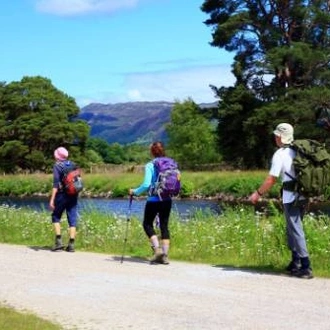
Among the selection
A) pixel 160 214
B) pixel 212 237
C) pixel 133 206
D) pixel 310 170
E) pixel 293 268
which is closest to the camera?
pixel 310 170

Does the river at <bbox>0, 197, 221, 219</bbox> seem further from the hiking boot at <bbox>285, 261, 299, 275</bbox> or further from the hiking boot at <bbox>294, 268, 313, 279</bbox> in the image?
the hiking boot at <bbox>294, 268, 313, 279</bbox>

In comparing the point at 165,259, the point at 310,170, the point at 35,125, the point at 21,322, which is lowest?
the point at 21,322

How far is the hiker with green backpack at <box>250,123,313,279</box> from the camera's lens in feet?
32.5

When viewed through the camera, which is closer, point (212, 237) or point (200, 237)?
point (212, 237)

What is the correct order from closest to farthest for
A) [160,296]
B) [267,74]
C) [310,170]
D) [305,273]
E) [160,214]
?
[160,296] < [310,170] < [305,273] < [160,214] < [267,74]

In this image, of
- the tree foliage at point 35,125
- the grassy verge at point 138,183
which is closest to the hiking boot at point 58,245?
the grassy verge at point 138,183

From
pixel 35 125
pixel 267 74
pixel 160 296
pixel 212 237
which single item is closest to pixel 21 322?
pixel 160 296

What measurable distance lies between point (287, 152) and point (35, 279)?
13.6 ft

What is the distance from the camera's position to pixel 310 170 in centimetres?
970

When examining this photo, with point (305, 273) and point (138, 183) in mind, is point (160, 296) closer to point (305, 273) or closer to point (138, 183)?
point (305, 273)

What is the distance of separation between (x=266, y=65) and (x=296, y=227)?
45.7 meters

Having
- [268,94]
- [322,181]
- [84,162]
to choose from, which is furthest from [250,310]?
[84,162]

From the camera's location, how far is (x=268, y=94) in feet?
187

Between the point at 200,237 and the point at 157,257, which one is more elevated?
the point at 200,237
